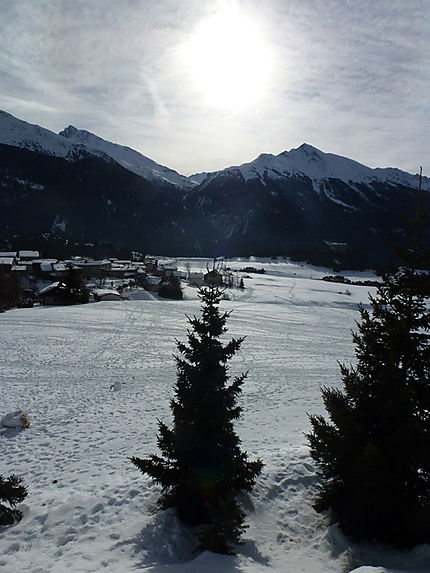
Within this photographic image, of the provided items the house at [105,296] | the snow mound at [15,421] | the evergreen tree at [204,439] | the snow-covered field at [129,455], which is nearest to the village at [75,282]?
the house at [105,296]

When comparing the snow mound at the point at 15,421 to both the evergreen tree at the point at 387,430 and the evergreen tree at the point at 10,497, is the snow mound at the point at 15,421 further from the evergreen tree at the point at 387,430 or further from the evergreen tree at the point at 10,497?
the evergreen tree at the point at 387,430

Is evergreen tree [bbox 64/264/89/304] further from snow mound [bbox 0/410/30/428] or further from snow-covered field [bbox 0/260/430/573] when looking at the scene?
snow mound [bbox 0/410/30/428]

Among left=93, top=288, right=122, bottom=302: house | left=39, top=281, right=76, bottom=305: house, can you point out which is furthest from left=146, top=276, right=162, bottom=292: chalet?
left=39, top=281, right=76, bottom=305: house

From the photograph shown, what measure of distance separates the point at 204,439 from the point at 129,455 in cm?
562

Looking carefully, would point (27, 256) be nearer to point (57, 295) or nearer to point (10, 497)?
point (57, 295)

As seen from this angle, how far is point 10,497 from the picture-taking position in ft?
23.9

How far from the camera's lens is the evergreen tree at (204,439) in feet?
24.2

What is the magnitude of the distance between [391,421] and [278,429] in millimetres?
8068

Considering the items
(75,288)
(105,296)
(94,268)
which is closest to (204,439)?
(75,288)

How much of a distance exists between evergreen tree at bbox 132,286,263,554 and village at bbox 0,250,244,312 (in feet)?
80.9

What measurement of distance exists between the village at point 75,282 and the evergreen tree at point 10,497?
2552 cm

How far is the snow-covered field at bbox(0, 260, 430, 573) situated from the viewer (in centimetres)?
691

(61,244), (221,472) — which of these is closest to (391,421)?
(221,472)

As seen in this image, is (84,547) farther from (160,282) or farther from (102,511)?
(160,282)
